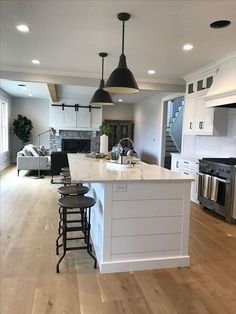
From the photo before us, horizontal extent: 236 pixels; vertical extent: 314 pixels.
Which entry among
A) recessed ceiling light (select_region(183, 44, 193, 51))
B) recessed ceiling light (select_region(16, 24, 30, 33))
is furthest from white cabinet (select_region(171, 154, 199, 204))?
recessed ceiling light (select_region(16, 24, 30, 33))

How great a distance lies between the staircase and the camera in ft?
29.5

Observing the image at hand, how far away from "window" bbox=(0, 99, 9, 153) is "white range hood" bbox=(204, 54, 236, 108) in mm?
6994

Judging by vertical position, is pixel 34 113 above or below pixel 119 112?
below

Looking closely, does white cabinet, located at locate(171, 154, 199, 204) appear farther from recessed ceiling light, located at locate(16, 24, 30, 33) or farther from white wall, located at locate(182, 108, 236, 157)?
recessed ceiling light, located at locate(16, 24, 30, 33)

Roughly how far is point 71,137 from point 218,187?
7657 mm

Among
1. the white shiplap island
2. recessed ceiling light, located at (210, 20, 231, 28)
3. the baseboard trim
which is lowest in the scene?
the baseboard trim

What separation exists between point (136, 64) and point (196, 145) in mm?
2281

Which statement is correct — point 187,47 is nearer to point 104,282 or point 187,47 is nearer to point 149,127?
point 104,282

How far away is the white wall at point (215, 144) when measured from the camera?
15.6ft

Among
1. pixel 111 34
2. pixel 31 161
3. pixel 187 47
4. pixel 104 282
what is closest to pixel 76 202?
pixel 104 282

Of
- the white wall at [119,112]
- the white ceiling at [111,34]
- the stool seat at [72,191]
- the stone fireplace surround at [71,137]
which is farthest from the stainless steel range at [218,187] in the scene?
the white wall at [119,112]

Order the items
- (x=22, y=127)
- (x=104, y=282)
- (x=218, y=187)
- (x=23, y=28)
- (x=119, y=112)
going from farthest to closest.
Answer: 1. (x=119, y=112)
2. (x=22, y=127)
3. (x=218, y=187)
4. (x=23, y=28)
5. (x=104, y=282)

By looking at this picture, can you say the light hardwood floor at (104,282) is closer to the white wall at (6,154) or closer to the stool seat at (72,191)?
the stool seat at (72,191)

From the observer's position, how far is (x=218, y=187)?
4.23 metres
